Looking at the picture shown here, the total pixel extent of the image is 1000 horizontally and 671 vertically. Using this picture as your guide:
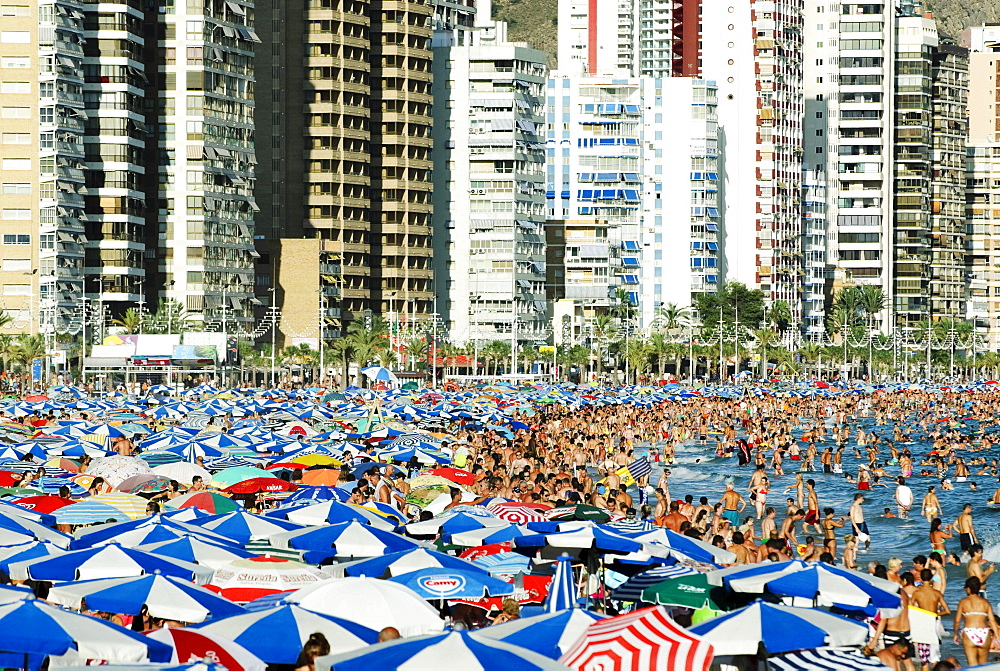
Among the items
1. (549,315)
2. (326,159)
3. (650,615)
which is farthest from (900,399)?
(650,615)

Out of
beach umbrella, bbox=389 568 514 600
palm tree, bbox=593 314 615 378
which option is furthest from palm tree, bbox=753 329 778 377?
beach umbrella, bbox=389 568 514 600

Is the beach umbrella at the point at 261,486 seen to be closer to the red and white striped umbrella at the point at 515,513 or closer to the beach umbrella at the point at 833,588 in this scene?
the red and white striped umbrella at the point at 515,513

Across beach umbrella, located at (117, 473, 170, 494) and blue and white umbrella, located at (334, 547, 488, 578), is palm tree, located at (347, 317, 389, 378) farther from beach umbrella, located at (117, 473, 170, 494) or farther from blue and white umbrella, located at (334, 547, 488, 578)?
blue and white umbrella, located at (334, 547, 488, 578)

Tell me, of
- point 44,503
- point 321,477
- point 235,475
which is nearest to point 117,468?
point 235,475

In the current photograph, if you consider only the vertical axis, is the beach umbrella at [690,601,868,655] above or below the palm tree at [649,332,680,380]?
above

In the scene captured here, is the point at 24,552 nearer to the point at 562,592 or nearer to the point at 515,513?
the point at 562,592

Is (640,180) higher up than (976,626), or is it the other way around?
(640,180)

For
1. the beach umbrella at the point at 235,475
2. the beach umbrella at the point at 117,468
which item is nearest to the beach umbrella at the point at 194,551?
the beach umbrella at the point at 235,475
